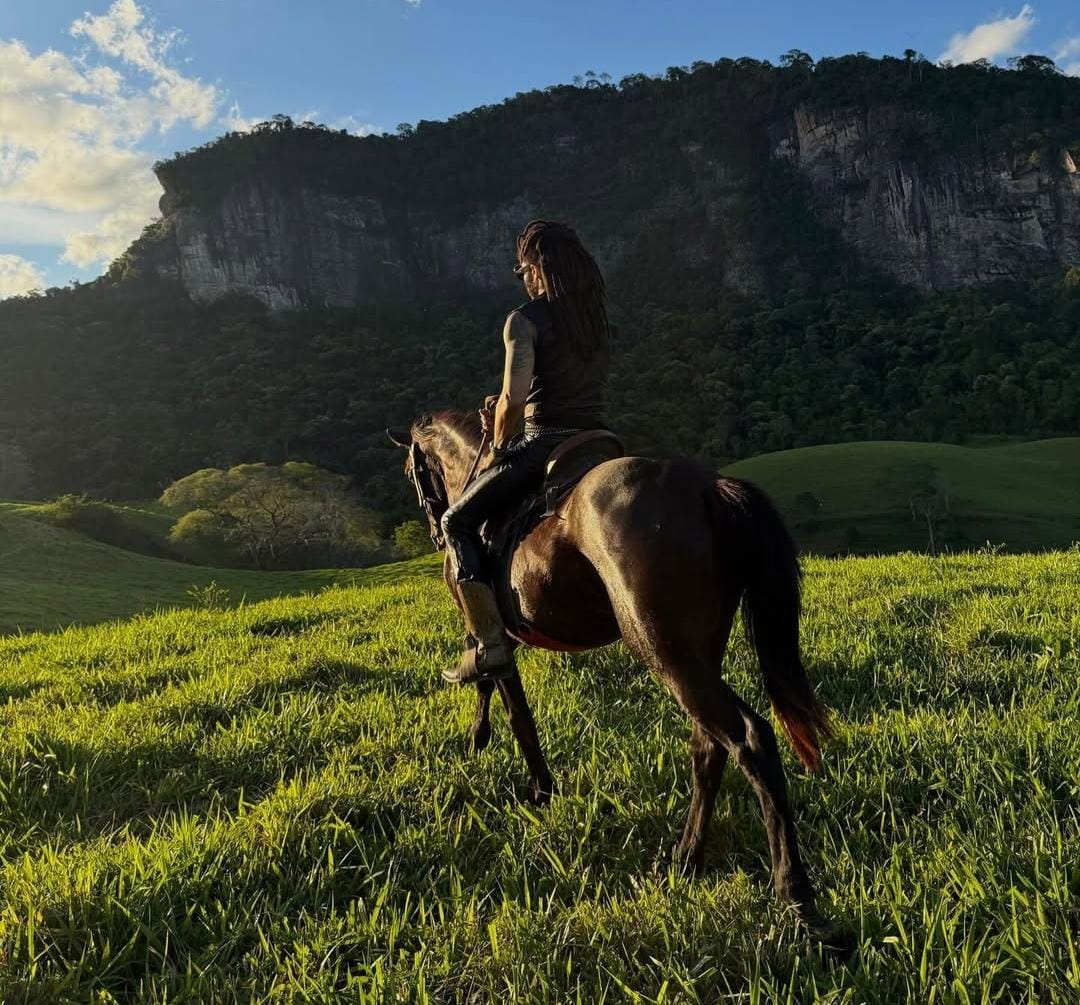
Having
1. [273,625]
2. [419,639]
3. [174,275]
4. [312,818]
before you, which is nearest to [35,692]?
[273,625]

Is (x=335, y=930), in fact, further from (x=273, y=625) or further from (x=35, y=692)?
(x=273, y=625)

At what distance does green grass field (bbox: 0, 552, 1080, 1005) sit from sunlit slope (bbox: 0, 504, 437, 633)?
69.2ft

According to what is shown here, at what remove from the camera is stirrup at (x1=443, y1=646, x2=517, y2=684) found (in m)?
4.23

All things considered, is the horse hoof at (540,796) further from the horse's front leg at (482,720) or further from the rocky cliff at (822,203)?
the rocky cliff at (822,203)

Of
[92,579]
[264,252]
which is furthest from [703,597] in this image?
[264,252]

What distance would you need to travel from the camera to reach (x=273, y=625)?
31.0ft

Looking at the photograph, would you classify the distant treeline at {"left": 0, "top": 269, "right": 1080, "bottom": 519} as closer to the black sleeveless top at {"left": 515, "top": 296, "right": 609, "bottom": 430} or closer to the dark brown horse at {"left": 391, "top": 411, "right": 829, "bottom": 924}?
the black sleeveless top at {"left": 515, "top": 296, "right": 609, "bottom": 430}

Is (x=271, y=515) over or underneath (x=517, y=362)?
underneath

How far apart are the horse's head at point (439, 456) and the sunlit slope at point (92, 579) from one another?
820 inches

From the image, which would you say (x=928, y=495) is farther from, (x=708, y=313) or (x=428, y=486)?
(x=708, y=313)

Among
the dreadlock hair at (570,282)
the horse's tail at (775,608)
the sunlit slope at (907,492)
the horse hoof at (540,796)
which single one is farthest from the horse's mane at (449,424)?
the sunlit slope at (907,492)

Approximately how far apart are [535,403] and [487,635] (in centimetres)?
148

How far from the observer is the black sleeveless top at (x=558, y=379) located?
14.0 feet

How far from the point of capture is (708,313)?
153500 mm
